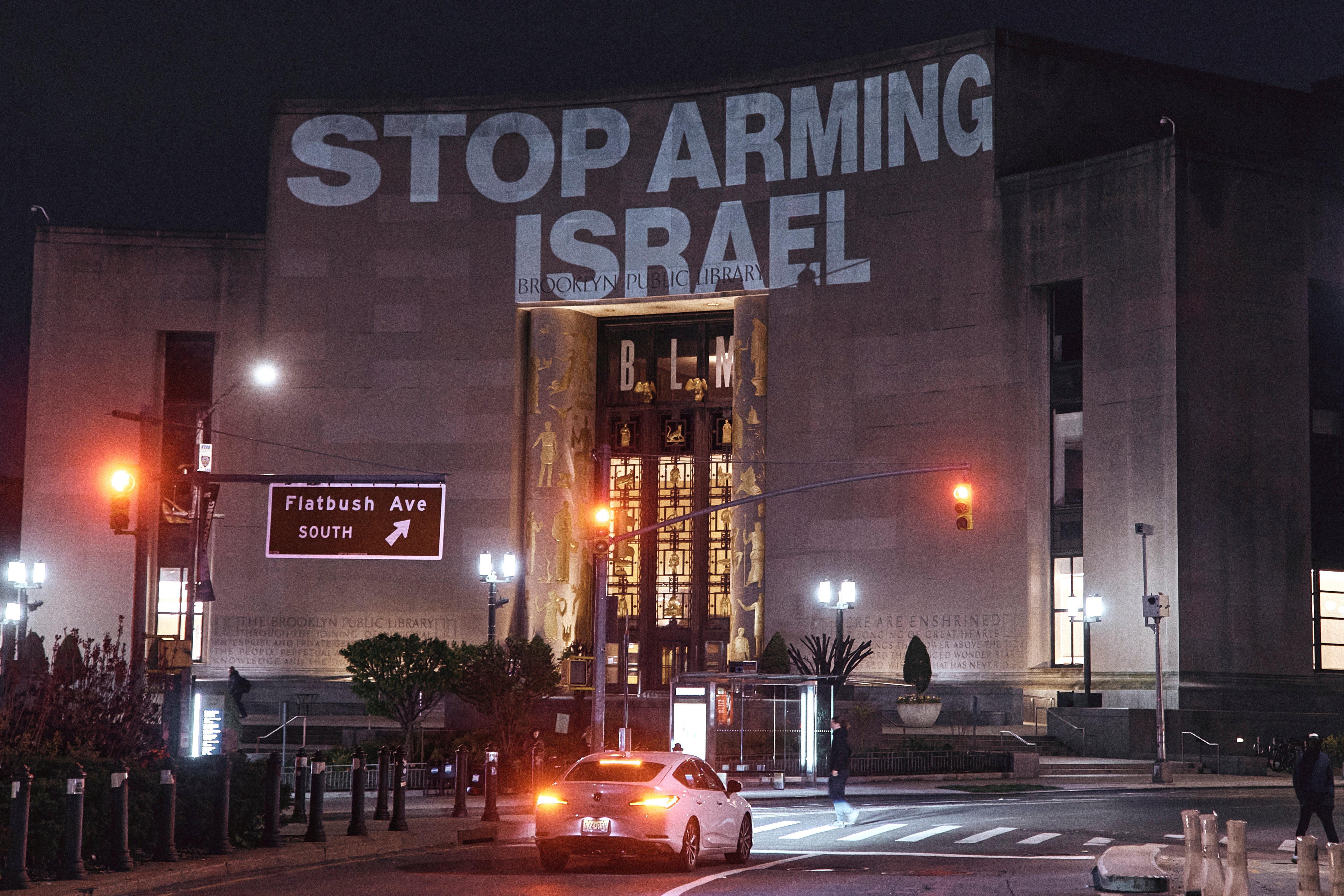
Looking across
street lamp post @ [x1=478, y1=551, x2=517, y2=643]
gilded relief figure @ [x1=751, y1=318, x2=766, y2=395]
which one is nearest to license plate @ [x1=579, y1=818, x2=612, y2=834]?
street lamp post @ [x1=478, y1=551, x2=517, y2=643]

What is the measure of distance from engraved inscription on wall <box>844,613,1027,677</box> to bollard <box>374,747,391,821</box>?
104ft

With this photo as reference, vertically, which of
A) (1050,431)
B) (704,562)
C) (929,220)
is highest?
(929,220)

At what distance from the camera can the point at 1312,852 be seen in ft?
38.7

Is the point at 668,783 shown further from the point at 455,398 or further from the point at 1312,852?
the point at 455,398

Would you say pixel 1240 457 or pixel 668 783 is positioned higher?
pixel 1240 457

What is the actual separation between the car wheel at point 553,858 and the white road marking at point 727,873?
6.07ft

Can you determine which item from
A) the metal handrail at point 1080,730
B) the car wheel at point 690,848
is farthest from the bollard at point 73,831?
the metal handrail at point 1080,730

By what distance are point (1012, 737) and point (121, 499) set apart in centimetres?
3089

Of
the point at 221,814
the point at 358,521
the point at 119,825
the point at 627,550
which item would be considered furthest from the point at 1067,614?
the point at 119,825

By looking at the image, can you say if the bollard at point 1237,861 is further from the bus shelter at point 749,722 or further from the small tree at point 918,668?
the small tree at point 918,668

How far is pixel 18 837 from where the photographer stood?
52.6 ft

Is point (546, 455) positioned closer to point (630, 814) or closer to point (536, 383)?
point (536, 383)

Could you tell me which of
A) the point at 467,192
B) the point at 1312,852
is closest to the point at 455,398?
the point at 467,192

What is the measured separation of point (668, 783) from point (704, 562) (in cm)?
4321
